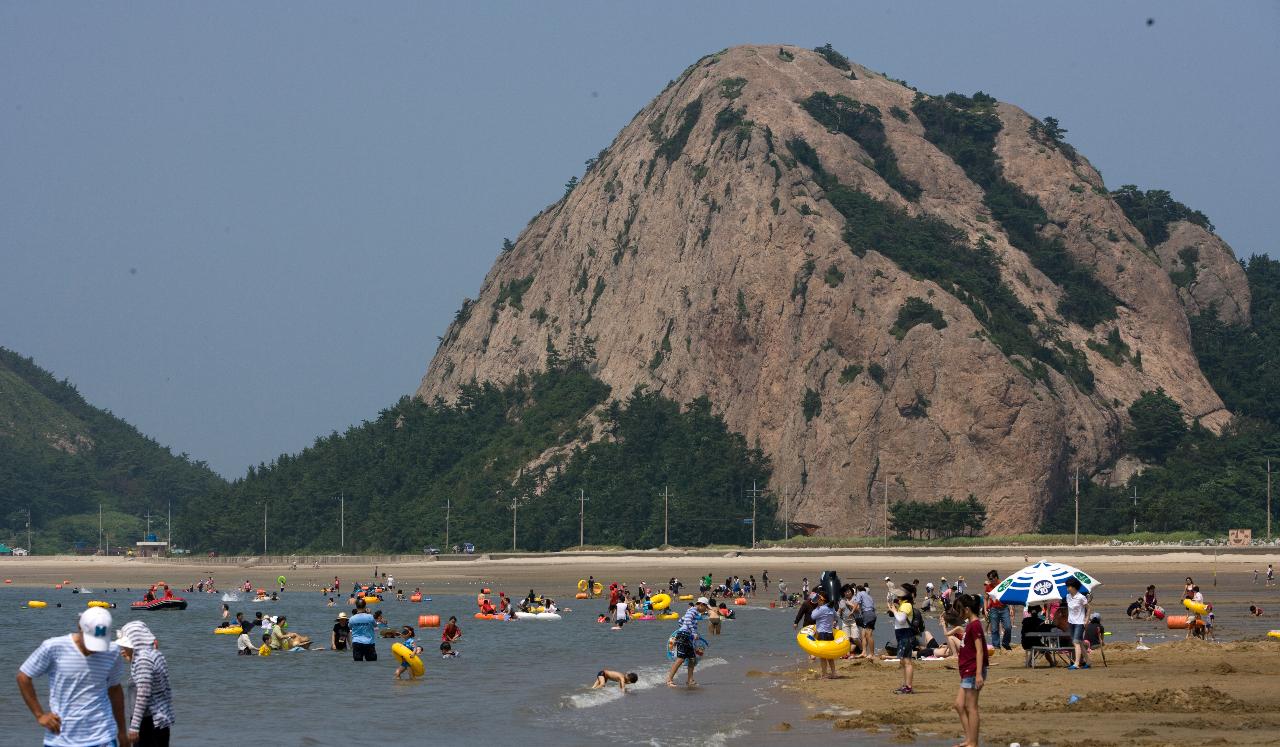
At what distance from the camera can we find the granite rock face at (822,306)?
393 ft

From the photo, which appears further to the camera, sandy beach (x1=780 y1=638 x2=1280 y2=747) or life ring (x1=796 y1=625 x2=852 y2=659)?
life ring (x1=796 y1=625 x2=852 y2=659)

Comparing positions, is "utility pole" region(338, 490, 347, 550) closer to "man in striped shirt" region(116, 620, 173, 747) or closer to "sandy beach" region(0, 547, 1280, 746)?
"sandy beach" region(0, 547, 1280, 746)

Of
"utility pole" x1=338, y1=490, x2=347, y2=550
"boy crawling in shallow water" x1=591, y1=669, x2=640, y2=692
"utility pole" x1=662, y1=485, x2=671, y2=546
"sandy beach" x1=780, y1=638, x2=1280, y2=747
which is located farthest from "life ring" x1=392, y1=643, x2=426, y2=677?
"utility pole" x1=338, y1=490, x2=347, y2=550

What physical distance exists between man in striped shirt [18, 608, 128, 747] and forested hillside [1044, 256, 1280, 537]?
100930 millimetres

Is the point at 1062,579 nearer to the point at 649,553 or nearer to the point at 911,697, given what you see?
the point at 911,697

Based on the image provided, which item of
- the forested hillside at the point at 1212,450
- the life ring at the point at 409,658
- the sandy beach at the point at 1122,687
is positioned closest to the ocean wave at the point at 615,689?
the sandy beach at the point at 1122,687

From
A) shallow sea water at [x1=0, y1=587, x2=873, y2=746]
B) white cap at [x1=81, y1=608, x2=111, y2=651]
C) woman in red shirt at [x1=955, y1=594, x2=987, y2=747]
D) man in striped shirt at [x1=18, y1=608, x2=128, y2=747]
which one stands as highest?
white cap at [x1=81, y1=608, x2=111, y2=651]

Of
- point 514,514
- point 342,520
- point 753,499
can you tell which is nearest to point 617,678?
point 753,499

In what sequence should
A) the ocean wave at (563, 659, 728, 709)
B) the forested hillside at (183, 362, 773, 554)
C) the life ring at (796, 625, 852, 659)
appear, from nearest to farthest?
the ocean wave at (563, 659, 728, 709) < the life ring at (796, 625, 852, 659) < the forested hillside at (183, 362, 773, 554)

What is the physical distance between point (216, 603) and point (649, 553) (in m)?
36.0

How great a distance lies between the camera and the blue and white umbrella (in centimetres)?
3177

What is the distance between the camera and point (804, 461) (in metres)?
124

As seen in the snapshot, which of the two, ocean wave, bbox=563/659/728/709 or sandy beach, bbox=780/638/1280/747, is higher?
sandy beach, bbox=780/638/1280/747

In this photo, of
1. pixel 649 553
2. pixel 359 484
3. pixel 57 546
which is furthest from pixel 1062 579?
pixel 57 546
